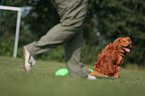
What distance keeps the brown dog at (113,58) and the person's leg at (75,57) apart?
4.60 ft

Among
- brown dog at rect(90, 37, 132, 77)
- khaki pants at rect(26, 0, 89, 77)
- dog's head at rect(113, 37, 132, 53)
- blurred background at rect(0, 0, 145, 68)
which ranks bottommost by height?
blurred background at rect(0, 0, 145, 68)

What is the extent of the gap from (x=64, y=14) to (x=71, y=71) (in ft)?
2.92

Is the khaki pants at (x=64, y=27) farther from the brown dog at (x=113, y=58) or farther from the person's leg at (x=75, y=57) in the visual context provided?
the brown dog at (x=113, y=58)

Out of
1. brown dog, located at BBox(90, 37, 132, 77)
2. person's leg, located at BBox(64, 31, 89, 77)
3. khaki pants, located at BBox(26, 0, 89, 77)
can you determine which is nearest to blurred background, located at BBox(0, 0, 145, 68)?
brown dog, located at BBox(90, 37, 132, 77)

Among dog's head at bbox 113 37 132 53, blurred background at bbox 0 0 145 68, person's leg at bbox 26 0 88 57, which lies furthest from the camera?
blurred background at bbox 0 0 145 68

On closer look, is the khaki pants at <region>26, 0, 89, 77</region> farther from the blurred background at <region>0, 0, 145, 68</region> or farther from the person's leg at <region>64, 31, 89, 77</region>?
the blurred background at <region>0, 0, 145, 68</region>

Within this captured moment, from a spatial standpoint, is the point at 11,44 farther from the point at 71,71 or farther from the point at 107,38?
the point at 71,71

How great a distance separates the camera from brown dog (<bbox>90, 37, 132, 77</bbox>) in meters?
4.80

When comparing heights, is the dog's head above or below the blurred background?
above

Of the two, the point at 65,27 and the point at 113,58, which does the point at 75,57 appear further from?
the point at 113,58

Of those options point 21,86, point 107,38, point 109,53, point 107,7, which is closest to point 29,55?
point 21,86

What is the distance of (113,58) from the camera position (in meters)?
4.82

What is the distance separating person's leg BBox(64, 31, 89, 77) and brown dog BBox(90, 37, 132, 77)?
4.60ft

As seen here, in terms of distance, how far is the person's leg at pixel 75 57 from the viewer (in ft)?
11.4
